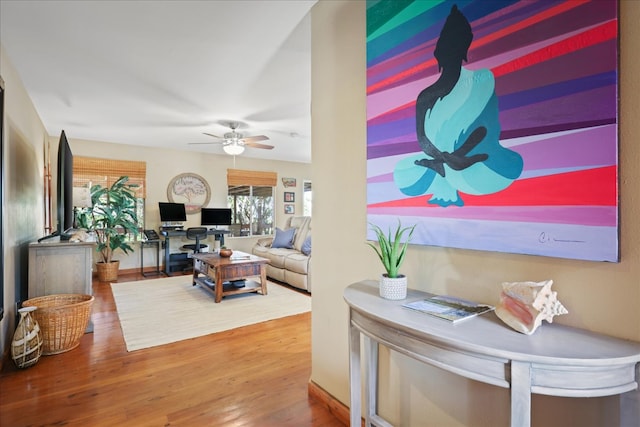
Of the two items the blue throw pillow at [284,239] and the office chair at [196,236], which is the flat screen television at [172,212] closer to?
the office chair at [196,236]

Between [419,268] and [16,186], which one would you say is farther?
[16,186]

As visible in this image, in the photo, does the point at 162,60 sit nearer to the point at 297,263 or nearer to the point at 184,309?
the point at 184,309

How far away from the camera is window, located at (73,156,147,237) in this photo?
5609mm

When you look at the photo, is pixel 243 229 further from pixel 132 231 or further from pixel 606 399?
pixel 606 399

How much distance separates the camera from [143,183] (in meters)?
6.14

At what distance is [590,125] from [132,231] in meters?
6.20

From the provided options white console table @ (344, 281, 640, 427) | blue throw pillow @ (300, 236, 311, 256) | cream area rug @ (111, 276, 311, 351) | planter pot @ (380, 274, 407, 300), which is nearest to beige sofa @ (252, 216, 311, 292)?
blue throw pillow @ (300, 236, 311, 256)

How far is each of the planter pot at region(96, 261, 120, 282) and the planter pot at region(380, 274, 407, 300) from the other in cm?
561

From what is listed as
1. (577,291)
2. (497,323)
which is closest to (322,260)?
(497,323)

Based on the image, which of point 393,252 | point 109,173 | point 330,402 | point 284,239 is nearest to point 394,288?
point 393,252

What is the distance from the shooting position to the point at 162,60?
2.68 metres

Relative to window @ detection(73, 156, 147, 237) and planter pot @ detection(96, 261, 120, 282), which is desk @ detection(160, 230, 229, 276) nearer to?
window @ detection(73, 156, 147, 237)

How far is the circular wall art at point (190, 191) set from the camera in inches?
255

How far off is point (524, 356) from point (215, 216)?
6392 mm
